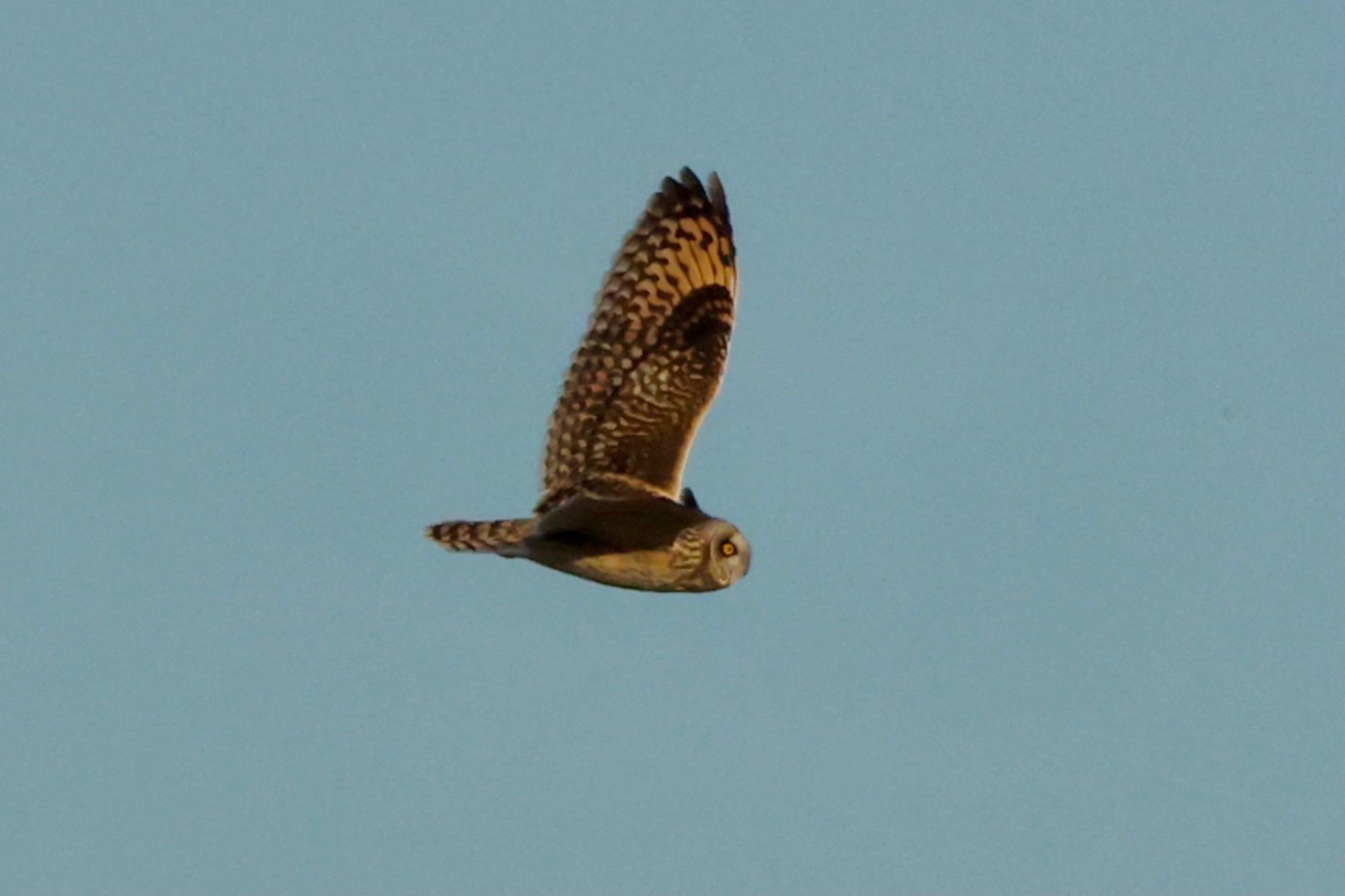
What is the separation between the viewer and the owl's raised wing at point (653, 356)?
16.0 meters

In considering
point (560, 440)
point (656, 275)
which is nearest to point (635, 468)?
point (560, 440)

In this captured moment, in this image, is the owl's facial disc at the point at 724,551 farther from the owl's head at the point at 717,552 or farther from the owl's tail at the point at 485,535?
the owl's tail at the point at 485,535

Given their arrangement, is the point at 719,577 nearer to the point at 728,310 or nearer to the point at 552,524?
the point at 552,524

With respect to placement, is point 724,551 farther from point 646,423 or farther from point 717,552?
point 646,423

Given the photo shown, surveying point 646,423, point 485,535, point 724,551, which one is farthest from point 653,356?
point 724,551

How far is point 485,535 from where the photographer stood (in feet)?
53.3

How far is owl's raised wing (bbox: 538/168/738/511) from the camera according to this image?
16.0 metres

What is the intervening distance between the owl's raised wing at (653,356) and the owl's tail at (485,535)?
1.12 feet

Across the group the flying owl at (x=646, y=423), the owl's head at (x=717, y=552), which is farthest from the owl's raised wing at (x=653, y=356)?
the owl's head at (x=717, y=552)

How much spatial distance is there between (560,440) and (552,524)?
1.41 meters

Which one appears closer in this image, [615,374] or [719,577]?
[719,577]

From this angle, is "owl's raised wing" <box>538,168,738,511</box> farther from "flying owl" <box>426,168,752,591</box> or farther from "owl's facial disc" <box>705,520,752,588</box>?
"owl's facial disc" <box>705,520,752,588</box>

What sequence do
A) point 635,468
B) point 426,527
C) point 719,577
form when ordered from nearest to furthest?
point 719,577
point 635,468
point 426,527

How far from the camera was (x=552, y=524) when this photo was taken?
15188mm
